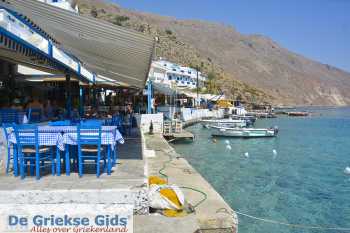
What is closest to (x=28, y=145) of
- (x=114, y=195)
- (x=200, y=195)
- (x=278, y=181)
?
(x=114, y=195)

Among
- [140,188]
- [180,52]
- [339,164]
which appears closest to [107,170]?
[140,188]

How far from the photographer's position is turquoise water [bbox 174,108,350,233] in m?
10.7

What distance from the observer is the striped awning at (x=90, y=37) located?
6254 mm

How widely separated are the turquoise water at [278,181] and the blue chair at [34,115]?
18.7 feet

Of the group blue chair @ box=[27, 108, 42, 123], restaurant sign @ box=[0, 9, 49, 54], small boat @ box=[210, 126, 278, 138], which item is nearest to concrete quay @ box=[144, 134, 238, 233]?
blue chair @ box=[27, 108, 42, 123]

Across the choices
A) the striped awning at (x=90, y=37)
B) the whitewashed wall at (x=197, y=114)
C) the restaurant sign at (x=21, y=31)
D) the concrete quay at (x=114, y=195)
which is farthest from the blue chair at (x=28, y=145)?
the whitewashed wall at (x=197, y=114)

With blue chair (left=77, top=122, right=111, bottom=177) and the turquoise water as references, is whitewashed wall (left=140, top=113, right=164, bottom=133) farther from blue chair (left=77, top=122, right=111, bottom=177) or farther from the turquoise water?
blue chair (left=77, top=122, right=111, bottom=177)

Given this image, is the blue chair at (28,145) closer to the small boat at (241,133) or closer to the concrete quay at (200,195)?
the concrete quay at (200,195)

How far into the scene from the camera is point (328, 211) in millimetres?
11422

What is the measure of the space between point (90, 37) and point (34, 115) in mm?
3509

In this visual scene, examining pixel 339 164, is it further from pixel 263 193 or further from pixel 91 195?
pixel 91 195

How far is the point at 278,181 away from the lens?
1542 centimetres

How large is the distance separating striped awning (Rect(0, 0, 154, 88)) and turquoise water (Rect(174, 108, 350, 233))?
492cm

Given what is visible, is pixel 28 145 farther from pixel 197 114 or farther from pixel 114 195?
pixel 197 114
